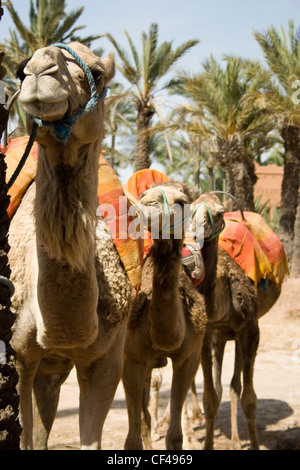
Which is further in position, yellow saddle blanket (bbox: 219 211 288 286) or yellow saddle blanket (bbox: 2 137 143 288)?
yellow saddle blanket (bbox: 219 211 288 286)

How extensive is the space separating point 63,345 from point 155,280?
1.63 m

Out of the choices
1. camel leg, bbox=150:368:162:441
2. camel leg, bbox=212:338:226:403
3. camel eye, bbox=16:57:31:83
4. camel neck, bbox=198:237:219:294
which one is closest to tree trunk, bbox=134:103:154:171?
camel leg, bbox=212:338:226:403

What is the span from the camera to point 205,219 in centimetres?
612

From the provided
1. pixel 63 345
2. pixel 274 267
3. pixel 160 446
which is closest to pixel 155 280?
pixel 63 345

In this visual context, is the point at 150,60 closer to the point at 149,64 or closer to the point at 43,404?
the point at 149,64

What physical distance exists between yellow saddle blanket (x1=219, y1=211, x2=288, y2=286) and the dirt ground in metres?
1.63

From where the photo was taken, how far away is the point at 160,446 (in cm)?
715

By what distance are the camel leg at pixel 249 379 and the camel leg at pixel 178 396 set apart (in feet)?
5.36

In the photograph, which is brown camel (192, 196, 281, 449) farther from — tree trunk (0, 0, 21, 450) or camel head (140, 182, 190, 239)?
tree trunk (0, 0, 21, 450)

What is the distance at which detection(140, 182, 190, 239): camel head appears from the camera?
15.4 ft

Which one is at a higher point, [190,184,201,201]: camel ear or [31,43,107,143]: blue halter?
[31,43,107,143]: blue halter

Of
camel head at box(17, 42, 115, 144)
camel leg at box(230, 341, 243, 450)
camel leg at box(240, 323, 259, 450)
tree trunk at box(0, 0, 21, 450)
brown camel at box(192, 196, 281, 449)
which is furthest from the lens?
camel leg at box(230, 341, 243, 450)

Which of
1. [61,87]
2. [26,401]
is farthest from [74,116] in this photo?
[26,401]

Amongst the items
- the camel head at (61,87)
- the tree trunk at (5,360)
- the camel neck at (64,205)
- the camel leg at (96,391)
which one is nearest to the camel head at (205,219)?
the camel leg at (96,391)
